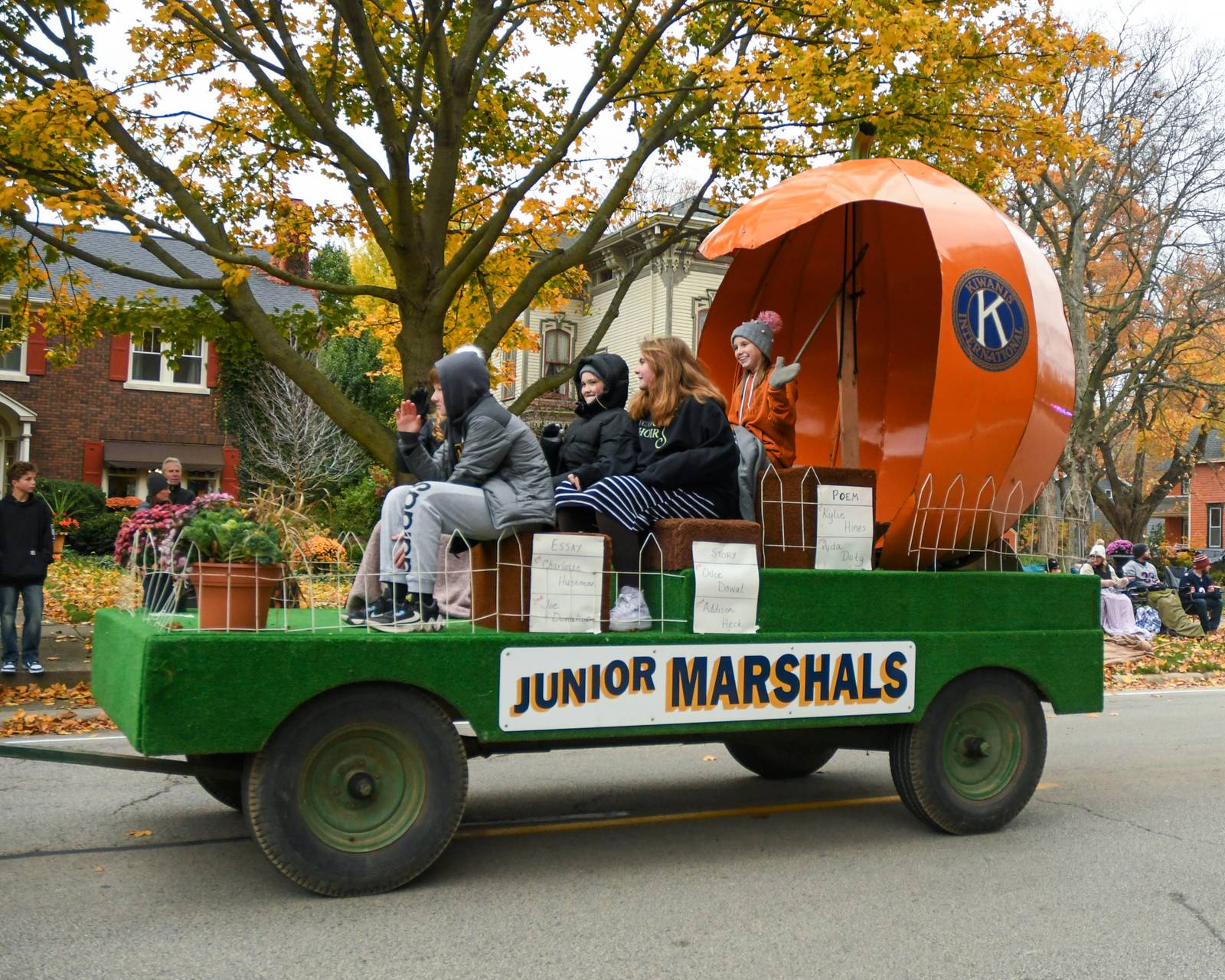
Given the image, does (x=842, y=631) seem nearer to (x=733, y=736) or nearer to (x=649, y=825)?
(x=733, y=736)

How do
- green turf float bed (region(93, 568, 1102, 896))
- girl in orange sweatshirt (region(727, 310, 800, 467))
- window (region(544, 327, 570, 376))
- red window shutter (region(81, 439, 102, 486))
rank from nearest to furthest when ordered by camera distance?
green turf float bed (region(93, 568, 1102, 896)), girl in orange sweatshirt (region(727, 310, 800, 467)), red window shutter (region(81, 439, 102, 486)), window (region(544, 327, 570, 376))

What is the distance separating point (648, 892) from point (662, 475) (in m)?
1.93

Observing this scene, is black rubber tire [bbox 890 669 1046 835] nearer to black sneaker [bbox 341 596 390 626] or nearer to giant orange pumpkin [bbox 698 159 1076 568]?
giant orange pumpkin [bbox 698 159 1076 568]

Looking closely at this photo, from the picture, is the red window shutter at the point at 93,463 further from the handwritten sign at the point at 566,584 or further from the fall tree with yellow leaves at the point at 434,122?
the handwritten sign at the point at 566,584

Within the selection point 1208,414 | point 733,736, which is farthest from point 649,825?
point 1208,414

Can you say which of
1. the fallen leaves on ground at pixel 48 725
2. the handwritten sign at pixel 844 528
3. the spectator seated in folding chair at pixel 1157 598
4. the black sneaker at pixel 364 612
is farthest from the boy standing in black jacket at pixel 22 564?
the spectator seated in folding chair at pixel 1157 598

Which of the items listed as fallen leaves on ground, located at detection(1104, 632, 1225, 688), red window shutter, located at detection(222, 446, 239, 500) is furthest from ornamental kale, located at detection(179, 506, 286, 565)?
red window shutter, located at detection(222, 446, 239, 500)

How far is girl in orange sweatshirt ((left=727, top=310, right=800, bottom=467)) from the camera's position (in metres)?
6.34

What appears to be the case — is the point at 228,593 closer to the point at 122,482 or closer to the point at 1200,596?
the point at 1200,596

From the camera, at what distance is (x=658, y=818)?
614 cm

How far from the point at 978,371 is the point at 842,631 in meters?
1.56

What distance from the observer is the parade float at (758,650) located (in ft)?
14.5

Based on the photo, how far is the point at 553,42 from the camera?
13492mm

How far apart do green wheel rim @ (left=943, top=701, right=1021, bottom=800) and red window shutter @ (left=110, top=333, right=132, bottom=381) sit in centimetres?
2546
